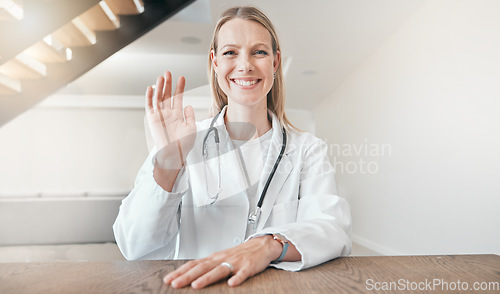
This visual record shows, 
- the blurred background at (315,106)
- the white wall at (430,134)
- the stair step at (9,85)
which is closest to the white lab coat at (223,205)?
the blurred background at (315,106)

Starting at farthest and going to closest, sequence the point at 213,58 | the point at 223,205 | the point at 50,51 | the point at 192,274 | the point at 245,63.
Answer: the point at 50,51 → the point at 213,58 → the point at 245,63 → the point at 223,205 → the point at 192,274

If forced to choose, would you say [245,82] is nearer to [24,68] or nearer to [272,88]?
[272,88]

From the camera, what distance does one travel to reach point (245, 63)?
1.06 meters

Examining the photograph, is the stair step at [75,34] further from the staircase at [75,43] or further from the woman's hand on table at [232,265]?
the woman's hand on table at [232,265]

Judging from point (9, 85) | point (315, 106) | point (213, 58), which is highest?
point (315, 106)

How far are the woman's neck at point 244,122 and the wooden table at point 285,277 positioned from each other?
0.54 meters

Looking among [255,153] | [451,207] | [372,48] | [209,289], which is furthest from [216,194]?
[372,48]

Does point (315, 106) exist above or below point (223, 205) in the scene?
above

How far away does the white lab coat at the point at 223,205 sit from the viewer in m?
0.78

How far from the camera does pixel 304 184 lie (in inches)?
37.2

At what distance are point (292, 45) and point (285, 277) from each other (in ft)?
9.39

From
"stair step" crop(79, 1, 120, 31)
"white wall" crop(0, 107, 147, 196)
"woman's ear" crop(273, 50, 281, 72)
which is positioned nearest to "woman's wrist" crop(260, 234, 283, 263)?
"woman's ear" crop(273, 50, 281, 72)

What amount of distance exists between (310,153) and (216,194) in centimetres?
30

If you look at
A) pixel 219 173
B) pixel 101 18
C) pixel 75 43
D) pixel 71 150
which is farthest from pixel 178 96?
pixel 71 150
